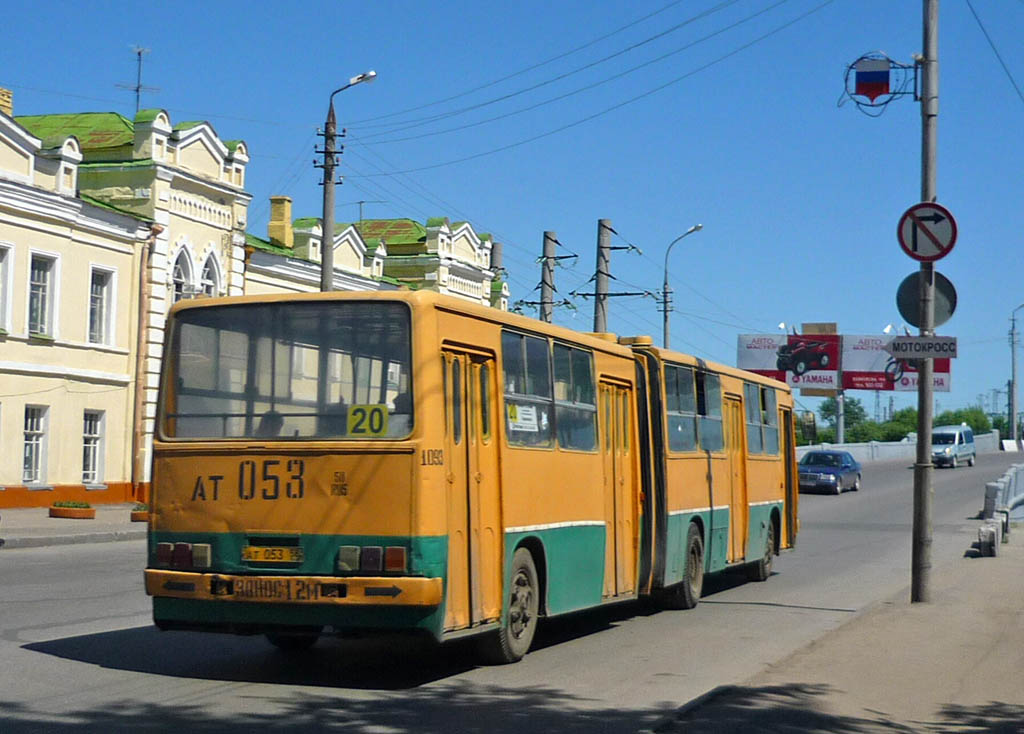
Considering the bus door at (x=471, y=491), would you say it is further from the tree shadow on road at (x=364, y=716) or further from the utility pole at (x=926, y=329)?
the utility pole at (x=926, y=329)

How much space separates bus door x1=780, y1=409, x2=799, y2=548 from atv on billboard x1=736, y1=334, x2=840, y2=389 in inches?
2874

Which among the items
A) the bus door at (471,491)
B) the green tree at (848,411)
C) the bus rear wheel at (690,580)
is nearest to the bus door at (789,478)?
the bus rear wheel at (690,580)

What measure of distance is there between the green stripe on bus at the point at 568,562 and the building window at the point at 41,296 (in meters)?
23.2

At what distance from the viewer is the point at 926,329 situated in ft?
47.3

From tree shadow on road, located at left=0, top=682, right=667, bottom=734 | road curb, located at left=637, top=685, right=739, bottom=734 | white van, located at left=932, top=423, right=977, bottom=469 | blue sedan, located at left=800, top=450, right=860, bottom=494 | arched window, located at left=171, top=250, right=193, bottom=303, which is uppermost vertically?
arched window, located at left=171, top=250, right=193, bottom=303

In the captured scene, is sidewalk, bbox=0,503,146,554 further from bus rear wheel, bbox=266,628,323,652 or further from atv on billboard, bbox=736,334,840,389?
atv on billboard, bbox=736,334,840,389

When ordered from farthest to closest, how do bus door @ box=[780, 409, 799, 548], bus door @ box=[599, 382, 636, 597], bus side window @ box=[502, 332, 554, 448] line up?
bus door @ box=[780, 409, 799, 548], bus door @ box=[599, 382, 636, 597], bus side window @ box=[502, 332, 554, 448]

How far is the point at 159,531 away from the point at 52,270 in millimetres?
24806

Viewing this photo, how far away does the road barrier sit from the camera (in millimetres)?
21281

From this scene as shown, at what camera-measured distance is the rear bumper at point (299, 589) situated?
369 inches

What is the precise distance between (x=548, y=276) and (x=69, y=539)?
58.3ft

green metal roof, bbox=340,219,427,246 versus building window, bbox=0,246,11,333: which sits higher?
green metal roof, bbox=340,219,427,246

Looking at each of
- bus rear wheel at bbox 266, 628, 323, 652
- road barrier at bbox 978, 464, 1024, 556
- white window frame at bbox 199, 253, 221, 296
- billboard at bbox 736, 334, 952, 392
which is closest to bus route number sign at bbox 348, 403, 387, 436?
bus rear wheel at bbox 266, 628, 323, 652

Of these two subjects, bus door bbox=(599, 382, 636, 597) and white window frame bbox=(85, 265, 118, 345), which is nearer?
bus door bbox=(599, 382, 636, 597)
